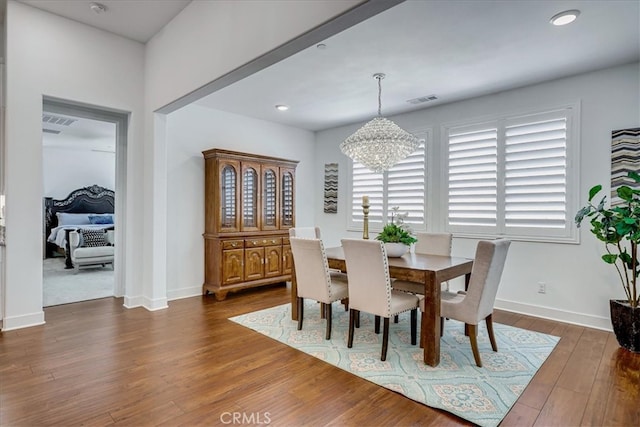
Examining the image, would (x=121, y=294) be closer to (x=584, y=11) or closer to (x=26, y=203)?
(x=26, y=203)

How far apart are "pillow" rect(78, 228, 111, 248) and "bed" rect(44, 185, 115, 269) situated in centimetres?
110

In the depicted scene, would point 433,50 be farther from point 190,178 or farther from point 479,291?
point 190,178

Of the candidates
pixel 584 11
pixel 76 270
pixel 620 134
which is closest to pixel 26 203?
pixel 76 270

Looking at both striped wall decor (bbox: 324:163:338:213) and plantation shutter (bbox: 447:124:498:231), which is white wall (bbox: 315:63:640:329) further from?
striped wall decor (bbox: 324:163:338:213)

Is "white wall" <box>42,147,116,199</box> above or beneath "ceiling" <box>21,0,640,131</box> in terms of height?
beneath

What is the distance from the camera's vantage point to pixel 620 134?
3.51m

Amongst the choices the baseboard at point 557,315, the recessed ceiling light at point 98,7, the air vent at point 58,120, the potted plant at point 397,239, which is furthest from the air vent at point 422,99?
the air vent at point 58,120

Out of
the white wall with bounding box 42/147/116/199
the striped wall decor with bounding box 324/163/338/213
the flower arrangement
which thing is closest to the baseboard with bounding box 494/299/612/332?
the flower arrangement

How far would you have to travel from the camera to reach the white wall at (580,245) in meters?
3.56

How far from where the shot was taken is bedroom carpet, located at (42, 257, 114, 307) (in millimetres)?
4594

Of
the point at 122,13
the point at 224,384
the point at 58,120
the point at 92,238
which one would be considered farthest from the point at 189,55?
the point at 92,238

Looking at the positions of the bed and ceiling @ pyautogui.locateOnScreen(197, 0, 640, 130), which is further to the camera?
the bed

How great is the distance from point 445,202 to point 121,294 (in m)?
4.67

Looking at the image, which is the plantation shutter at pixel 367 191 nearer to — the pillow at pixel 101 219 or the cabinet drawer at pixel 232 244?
the cabinet drawer at pixel 232 244
